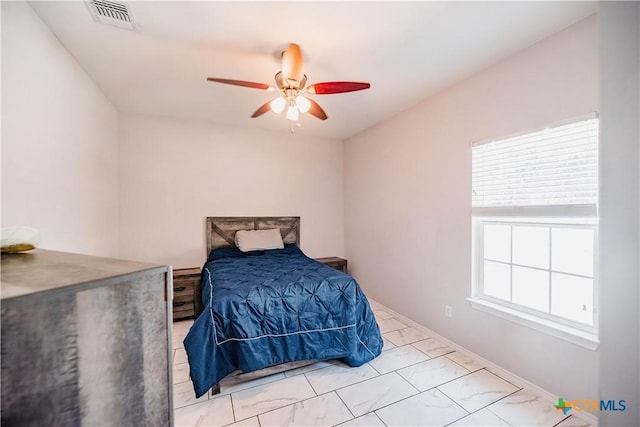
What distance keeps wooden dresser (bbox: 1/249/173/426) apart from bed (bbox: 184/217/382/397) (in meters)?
1.10

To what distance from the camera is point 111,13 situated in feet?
5.18

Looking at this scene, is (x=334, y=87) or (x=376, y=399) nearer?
(x=376, y=399)

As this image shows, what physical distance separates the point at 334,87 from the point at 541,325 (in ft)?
7.25

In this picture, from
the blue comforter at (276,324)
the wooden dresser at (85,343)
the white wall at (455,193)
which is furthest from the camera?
the blue comforter at (276,324)

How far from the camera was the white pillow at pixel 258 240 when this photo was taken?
3.47 metres

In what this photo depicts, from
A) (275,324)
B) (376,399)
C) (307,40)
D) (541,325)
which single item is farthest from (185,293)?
(541,325)

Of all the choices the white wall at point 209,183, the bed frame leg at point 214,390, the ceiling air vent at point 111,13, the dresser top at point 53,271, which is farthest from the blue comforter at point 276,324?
the ceiling air vent at point 111,13

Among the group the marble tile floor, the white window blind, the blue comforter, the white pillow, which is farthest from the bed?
the white window blind

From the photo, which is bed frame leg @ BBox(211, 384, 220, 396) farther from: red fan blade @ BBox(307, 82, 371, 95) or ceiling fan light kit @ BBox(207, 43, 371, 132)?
red fan blade @ BBox(307, 82, 371, 95)

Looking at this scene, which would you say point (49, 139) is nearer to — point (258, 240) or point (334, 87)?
point (334, 87)

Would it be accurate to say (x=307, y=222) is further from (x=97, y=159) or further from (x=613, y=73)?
(x=613, y=73)

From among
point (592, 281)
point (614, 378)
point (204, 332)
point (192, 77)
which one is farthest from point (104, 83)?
point (592, 281)

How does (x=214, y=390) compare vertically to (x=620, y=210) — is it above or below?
below

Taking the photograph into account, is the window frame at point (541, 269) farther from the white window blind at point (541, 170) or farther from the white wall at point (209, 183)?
the white wall at point (209, 183)
